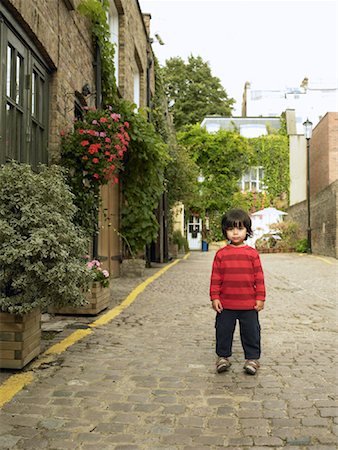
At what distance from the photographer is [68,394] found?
11.7ft

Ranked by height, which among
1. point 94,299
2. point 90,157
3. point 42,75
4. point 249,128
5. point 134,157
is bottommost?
point 94,299

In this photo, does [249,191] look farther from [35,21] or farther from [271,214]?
[35,21]

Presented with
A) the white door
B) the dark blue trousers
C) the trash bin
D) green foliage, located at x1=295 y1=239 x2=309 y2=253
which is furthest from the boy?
Result: the white door

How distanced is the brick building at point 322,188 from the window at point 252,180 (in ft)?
7.17

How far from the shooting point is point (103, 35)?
8867 millimetres

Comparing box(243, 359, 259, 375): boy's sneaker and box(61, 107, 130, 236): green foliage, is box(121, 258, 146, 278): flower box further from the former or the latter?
box(243, 359, 259, 375): boy's sneaker

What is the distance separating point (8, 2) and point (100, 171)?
258 centimetres

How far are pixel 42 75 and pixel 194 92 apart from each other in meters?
42.5

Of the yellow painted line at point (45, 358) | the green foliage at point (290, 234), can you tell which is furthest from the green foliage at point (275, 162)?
the yellow painted line at point (45, 358)

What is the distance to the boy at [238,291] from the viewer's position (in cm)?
427

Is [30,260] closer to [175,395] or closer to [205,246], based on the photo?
[175,395]

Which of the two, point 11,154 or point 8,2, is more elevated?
point 8,2

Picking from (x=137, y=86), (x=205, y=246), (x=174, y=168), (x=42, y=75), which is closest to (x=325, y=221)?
(x=174, y=168)

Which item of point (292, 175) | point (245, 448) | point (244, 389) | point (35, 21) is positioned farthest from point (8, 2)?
point (292, 175)
